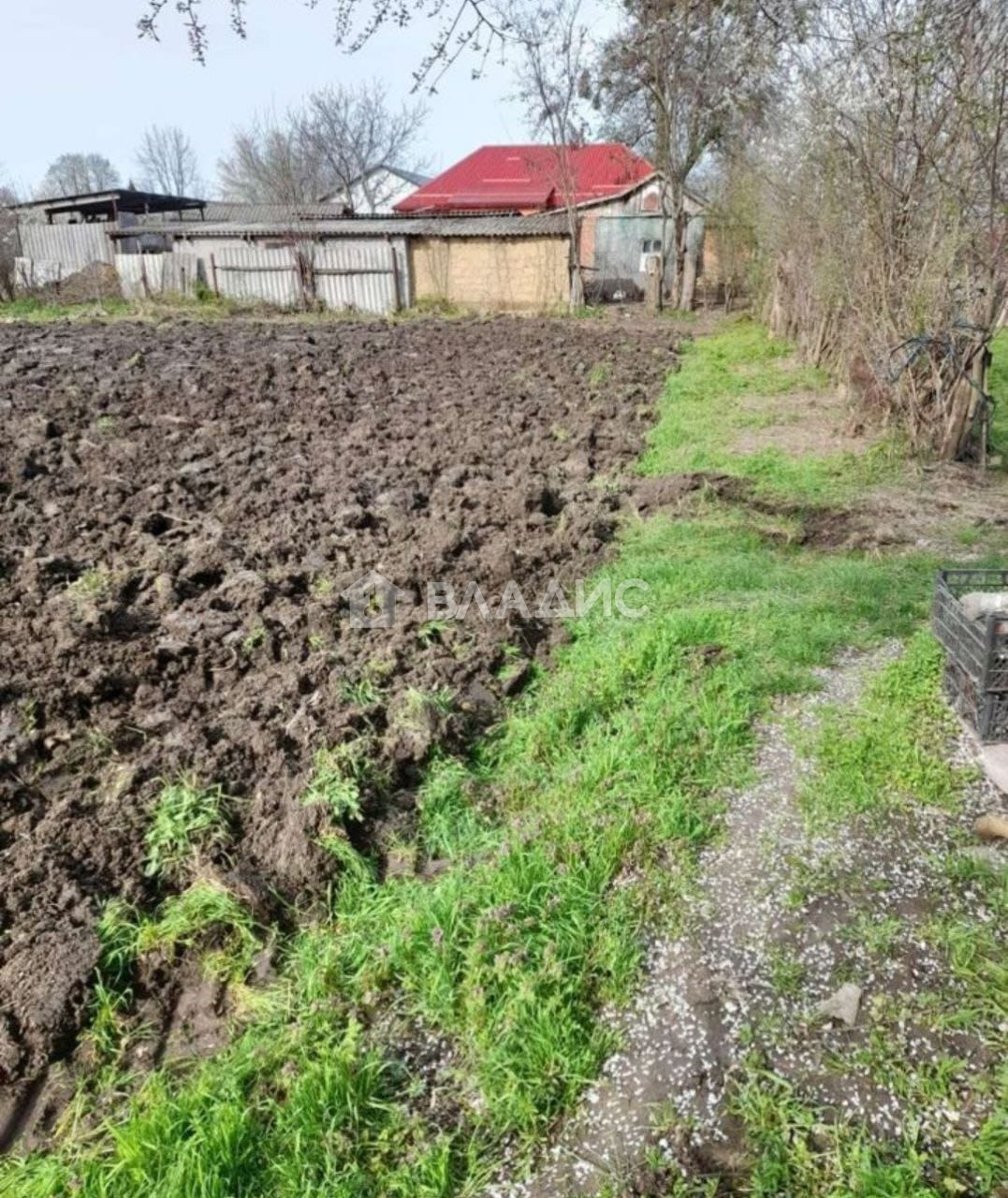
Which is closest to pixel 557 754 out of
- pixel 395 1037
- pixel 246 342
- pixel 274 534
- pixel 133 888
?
pixel 395 1037

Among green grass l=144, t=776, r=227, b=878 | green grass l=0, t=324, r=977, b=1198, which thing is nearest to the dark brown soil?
green grass l=144, t=776, r=227, b=878

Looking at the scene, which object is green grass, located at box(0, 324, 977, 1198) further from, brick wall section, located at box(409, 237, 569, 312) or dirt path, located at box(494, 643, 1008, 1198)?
brick wall section, located at box(409, 237, 569, 312)

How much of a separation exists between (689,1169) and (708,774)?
153 cm

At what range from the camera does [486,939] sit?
8.18ft

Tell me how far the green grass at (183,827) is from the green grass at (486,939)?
19 cm

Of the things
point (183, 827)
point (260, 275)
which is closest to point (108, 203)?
point (260, 275)

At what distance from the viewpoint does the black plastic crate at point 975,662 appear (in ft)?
10.2

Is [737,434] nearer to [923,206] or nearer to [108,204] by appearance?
[923,206]

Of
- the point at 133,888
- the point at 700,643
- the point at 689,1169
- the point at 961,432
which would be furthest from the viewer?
the point at 961,432

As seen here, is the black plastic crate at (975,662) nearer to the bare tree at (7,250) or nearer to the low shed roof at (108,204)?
the bare tree at (7,250)

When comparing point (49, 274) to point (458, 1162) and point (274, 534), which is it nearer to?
point (274, 534)

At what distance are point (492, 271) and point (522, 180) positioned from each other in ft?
45.3

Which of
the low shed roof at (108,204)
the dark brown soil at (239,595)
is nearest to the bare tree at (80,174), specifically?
the low shed roof at (108,204)

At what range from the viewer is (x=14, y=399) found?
9602 mm
